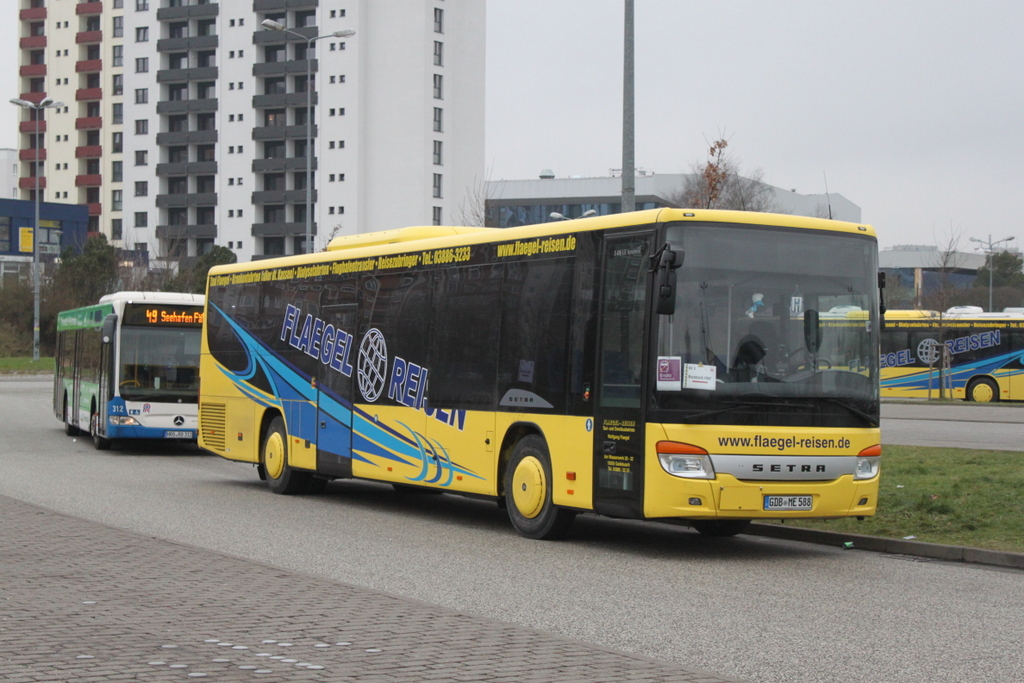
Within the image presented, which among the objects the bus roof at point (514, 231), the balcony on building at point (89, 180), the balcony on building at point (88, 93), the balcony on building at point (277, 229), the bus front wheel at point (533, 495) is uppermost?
the balcony on building at point (88, 93)

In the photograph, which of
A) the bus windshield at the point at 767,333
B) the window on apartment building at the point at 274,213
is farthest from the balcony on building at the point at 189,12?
the bus windshield at the point at 767,333

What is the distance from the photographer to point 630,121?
1827 cm

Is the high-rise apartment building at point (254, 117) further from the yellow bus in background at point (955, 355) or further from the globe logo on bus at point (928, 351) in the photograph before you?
the globe logo on bus at point (928, 351)

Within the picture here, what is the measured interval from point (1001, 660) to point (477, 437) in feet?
23.6

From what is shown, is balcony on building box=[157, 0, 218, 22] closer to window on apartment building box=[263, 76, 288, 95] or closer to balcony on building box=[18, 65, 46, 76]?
window on apartment building box=[263, 76, 288, 95]

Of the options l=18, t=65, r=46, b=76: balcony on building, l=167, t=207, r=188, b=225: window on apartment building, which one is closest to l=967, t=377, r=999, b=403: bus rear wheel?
l=167, t=207, r=188, b=225: window on apartment building

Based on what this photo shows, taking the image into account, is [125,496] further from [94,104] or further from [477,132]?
[94,104]

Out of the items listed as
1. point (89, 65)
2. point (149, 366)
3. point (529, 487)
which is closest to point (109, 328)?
point (149, 366)

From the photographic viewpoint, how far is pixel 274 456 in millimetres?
18172

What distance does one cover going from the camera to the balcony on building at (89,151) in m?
122

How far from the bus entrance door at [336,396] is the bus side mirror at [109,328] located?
9074 millimetres

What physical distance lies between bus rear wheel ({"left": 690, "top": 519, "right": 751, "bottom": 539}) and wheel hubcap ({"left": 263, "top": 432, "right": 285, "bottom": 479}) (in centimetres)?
659

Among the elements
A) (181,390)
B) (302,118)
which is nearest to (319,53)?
(302,118)

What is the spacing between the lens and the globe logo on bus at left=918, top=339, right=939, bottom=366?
4422 cm
